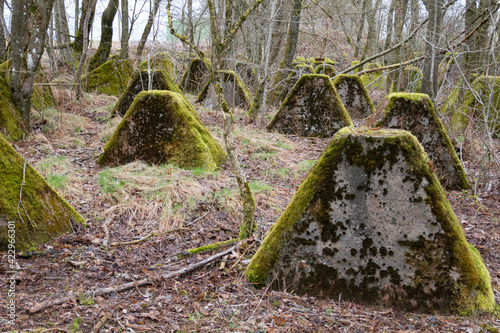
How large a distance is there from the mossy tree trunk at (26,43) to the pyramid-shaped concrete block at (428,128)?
643 centimetres

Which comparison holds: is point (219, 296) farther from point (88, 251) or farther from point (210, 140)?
point (210, 140)

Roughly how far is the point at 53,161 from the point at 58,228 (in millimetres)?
2311

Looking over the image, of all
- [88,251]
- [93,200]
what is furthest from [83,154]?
[88,251]

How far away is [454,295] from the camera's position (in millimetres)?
2551

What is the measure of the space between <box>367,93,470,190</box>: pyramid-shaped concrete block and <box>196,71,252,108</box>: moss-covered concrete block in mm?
5855

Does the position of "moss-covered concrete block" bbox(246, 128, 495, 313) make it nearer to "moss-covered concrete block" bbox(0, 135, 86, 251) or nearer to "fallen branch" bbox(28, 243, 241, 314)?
"fallen branch" bbox(28, 243, 241, 314)

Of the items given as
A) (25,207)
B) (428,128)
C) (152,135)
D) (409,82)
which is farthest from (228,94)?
(25,207)

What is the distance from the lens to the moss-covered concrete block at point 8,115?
6.41 metres

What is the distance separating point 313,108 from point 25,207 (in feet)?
22.9

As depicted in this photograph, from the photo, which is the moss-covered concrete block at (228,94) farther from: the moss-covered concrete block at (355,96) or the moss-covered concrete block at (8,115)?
the moss-covered concrete block at (8,115)

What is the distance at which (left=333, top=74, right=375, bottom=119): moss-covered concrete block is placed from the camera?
11.7 meters

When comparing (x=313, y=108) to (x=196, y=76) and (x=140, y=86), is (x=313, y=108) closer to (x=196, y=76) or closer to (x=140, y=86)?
(x=140, y=86)

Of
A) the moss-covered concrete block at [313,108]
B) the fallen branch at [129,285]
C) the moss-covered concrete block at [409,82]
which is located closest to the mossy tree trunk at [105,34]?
the moss-covered concrete block at [313,108]

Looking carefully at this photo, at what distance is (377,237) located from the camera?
2.69 meters
